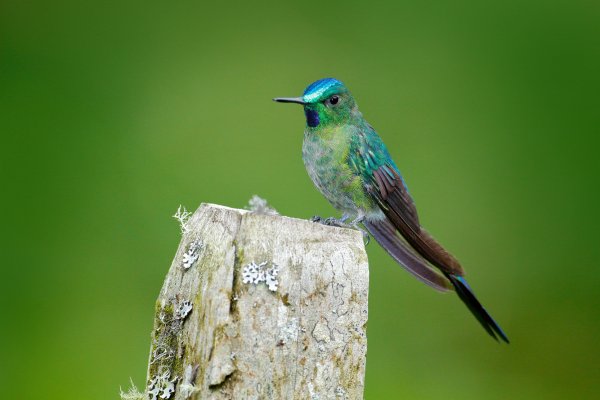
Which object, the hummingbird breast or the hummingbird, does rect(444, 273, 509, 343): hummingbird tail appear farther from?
the hummingbird breast

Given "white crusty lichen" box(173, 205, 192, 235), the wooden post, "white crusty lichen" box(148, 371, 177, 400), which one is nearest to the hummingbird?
"white crusty lichen" box(173, 205, 192, 235)

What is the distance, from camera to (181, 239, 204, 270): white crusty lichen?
1.83 meters

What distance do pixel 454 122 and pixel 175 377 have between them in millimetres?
3888

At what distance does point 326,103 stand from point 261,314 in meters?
1.44

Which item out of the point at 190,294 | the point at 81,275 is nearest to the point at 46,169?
the point at 81,275

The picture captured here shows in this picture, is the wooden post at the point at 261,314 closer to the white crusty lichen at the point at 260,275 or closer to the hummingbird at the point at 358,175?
the white crusty lichen at the point at 260,275

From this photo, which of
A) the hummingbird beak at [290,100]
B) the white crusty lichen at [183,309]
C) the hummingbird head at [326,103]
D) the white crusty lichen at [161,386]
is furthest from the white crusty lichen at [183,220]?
the hummingbird head at [326,103]

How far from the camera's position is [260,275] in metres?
1.71

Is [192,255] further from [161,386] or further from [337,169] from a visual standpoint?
[337,169]

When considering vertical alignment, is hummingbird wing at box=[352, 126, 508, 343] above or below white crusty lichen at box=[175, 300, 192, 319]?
above

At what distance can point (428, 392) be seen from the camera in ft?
13.7

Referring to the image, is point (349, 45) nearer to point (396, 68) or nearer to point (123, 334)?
point (396, 68)

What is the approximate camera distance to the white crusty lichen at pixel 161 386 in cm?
179

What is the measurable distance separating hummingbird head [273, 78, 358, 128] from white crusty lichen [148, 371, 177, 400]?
4.49ft
